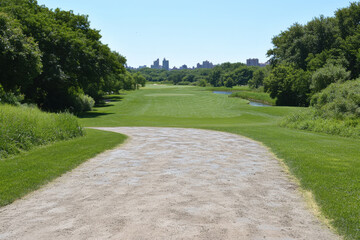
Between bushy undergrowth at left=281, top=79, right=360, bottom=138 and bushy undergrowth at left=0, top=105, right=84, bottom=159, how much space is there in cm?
1568

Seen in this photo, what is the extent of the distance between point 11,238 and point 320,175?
279 inches

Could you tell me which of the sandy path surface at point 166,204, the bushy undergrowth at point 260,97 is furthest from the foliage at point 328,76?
the sandy path surface at point 166,204

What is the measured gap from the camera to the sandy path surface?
4453 millimetres

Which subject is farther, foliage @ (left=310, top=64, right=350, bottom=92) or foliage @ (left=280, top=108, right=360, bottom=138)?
foliage @ (left=310, top=64, right=350, bottom=92)

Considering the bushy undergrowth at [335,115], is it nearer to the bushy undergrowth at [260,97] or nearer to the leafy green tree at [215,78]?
the bushy undergrowth at [260,97]

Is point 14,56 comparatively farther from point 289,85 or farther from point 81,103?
point 289,85

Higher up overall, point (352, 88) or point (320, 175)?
point (352, 88)

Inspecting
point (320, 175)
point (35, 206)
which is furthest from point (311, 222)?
point (35, 206)

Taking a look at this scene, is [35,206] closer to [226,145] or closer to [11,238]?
[11,238]

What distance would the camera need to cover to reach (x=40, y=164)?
29.0ft

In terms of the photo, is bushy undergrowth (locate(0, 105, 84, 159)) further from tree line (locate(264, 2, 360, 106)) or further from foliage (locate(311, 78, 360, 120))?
tree line (locate(264, 2, 360, 106))

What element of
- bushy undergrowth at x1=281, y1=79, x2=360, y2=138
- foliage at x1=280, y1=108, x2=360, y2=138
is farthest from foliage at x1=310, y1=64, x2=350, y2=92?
foliage at x1=280, y1=108, x2=360, y2=138

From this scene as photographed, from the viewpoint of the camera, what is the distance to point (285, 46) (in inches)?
2509

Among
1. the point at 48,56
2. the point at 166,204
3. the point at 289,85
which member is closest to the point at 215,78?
the point at 289,85
